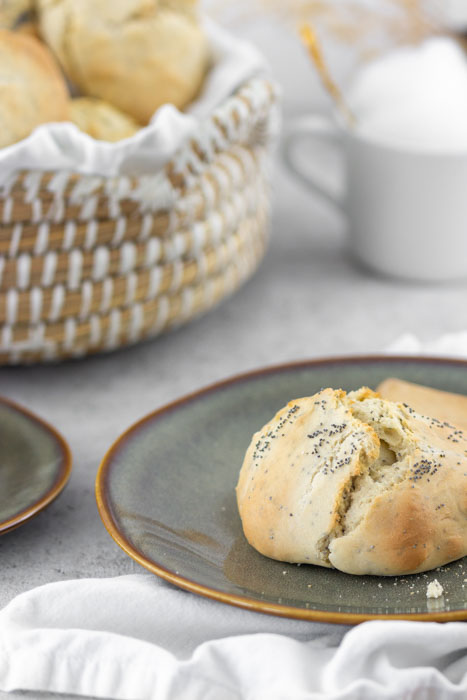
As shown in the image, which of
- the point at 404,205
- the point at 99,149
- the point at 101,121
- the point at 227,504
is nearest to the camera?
the point at 227,504

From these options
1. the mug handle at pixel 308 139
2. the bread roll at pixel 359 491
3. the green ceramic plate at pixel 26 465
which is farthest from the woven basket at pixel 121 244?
the bread roll at pixel 359 491

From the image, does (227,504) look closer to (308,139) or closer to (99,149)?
(99,149)

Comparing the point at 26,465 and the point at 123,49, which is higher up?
the point at 123,49

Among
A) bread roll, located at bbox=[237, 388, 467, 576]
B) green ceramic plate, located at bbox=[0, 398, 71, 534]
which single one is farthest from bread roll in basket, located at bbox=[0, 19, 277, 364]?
bread roll, located at bbox=[237, 388, 467, 576]

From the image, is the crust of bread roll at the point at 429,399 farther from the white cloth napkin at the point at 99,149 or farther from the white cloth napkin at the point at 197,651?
the white cloth napkin at the point at 99,149

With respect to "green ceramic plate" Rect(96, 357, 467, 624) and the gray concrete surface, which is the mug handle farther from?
"green ceramic plate" Rect(96, 357, 467, 624)

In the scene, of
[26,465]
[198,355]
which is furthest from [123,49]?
[26,465]
